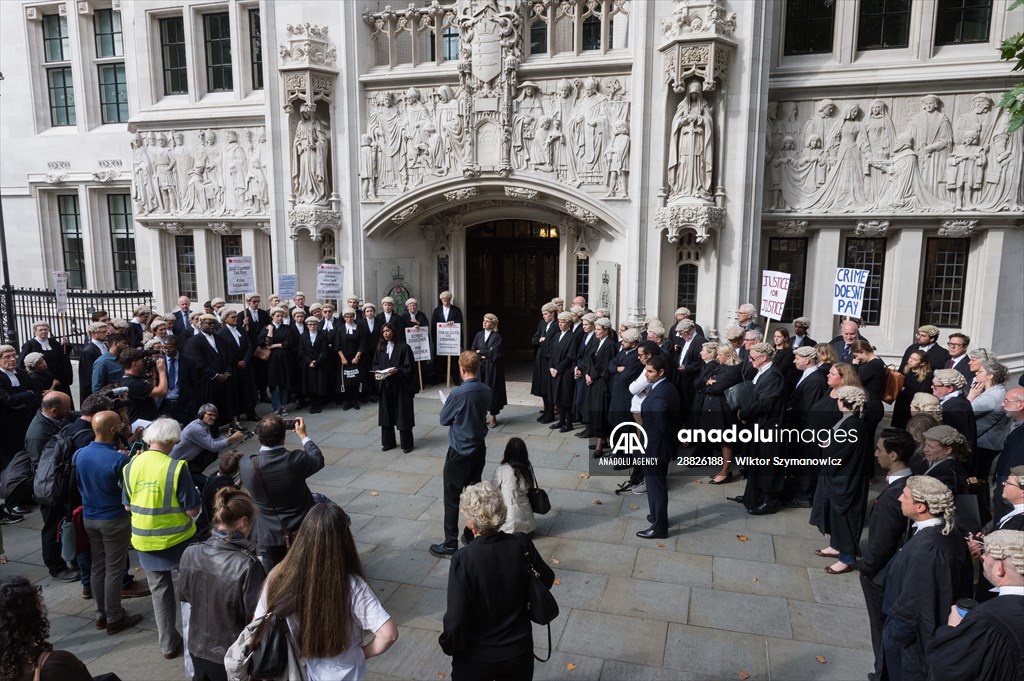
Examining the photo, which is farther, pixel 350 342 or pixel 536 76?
pixel 536 76

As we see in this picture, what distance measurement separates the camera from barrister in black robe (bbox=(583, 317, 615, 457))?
9656mm

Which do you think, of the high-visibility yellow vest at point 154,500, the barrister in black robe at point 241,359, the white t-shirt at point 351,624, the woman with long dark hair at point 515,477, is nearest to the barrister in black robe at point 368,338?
the barrister in black robe at point 241,359

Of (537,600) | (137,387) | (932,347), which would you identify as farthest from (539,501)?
(932,347)

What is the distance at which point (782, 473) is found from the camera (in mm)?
7848

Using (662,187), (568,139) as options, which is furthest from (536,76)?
(662,187)

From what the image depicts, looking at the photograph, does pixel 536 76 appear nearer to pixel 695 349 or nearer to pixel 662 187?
pixel 662 187

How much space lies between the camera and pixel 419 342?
12297mm

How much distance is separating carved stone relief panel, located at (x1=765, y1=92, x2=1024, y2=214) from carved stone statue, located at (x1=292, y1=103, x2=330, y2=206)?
8597 millimetres

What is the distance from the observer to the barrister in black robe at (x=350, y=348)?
12.0 meters

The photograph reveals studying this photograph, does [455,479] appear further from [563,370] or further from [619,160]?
[619,160]

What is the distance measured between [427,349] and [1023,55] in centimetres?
935

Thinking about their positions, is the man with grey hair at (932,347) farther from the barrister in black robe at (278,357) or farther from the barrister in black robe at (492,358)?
the barrister in black robe at (278,357)

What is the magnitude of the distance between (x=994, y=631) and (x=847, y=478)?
10.4 feet

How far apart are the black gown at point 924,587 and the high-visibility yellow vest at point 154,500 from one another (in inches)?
186
